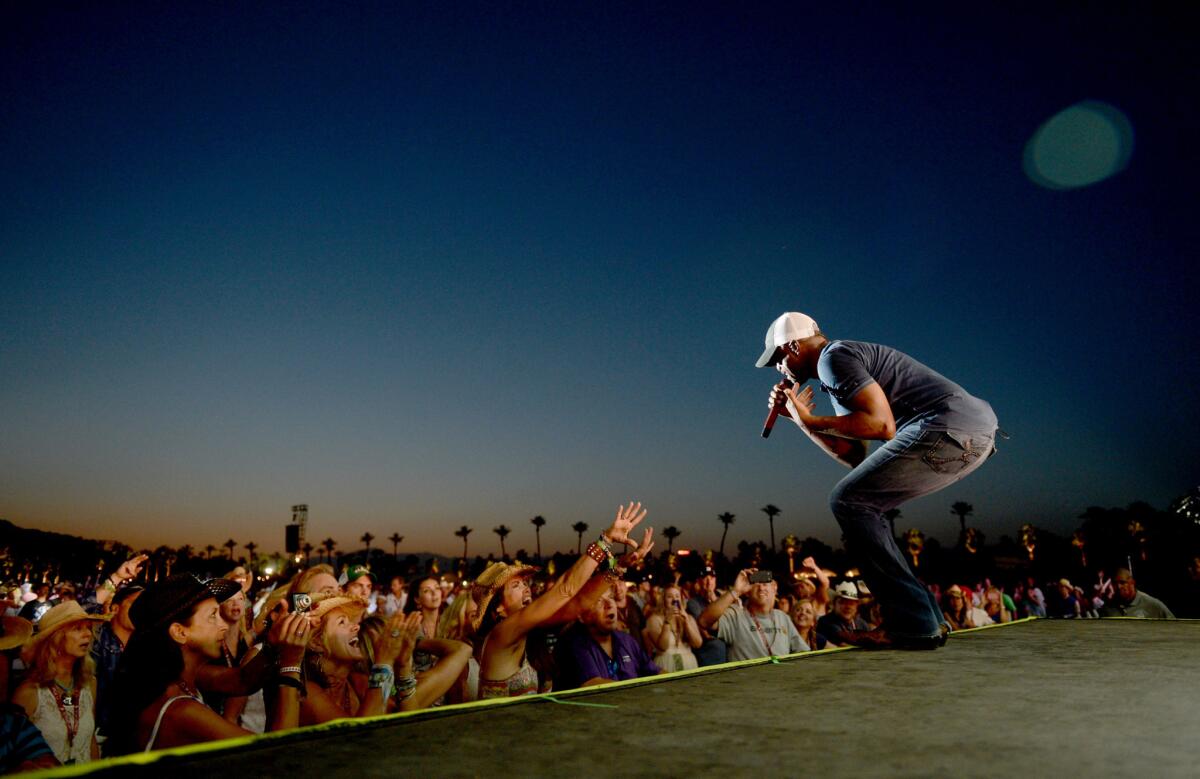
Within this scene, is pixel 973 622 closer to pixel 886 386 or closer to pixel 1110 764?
pixel 886 386

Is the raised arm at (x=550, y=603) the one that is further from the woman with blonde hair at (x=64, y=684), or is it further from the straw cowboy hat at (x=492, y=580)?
the woman with blonde hair at (x=64, y=684)

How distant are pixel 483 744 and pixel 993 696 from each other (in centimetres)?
133

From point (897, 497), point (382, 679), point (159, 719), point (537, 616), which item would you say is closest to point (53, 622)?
point (382, 679)

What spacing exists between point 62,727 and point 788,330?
4590 mm

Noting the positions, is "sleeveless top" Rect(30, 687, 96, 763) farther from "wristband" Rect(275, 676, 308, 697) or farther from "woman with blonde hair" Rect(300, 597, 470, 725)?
"wristband" Rect(275, 676, 308, 697)

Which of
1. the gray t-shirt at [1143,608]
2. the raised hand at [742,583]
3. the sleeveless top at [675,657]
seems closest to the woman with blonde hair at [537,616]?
the sleeveless top at [675,657]

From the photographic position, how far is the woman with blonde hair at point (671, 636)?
19.6 feet

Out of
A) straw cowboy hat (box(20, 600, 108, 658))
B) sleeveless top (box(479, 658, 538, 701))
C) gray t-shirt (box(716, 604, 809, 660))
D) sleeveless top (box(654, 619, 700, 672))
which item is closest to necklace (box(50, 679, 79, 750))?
straw cowboy hat (box(20, 600, 108, 658))

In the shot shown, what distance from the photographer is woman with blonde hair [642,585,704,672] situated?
19.6 ft

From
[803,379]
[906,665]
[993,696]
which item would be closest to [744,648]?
[803,379]

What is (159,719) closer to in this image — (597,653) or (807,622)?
(597,653)

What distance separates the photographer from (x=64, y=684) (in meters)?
3.93

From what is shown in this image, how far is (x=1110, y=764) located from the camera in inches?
43.1

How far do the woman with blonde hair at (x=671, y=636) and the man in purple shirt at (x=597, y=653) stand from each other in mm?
865
